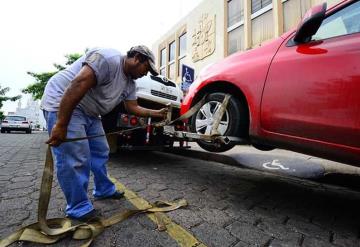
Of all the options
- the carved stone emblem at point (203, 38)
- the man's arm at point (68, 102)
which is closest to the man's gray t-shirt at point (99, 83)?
the man's arm at point (68, 102)

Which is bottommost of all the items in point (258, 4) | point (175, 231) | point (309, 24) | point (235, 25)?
point (175, 231)

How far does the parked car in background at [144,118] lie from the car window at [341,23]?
2345 mm

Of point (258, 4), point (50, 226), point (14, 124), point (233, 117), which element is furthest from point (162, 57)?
point (50, 226)

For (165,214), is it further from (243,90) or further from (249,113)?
(243,90)

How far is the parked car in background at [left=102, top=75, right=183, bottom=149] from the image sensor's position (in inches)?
161

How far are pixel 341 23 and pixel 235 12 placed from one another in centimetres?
1214

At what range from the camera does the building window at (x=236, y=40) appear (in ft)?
41.9

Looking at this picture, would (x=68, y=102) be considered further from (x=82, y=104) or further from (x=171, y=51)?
(x=171, y=51)

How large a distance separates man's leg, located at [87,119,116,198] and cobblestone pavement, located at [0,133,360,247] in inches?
5.1

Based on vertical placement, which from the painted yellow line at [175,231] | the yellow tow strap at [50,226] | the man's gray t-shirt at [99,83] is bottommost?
the painted yellow line at [175,231]

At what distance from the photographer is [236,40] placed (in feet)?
42.7

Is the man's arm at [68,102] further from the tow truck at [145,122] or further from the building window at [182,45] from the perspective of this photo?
the building window at [182,45]

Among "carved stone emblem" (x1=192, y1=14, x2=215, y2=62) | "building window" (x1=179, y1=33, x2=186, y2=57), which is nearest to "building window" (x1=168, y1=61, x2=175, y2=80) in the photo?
"building window" (x1=179, y1=33, x2=186, y2=57)

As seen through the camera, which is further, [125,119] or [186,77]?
[186,77]
